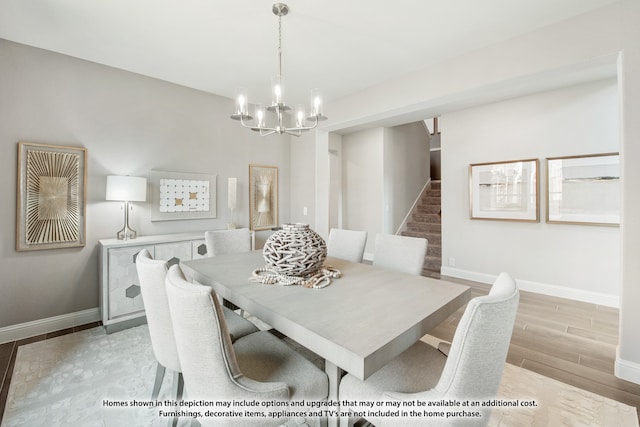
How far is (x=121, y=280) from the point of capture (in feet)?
8.76

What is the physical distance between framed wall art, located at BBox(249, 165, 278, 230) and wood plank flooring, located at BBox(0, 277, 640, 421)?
7.12 ft

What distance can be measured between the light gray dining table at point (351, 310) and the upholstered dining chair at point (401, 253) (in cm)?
32

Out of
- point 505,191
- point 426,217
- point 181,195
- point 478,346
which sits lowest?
point 478,346

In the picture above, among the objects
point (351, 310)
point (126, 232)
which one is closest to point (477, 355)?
point (351, 310)

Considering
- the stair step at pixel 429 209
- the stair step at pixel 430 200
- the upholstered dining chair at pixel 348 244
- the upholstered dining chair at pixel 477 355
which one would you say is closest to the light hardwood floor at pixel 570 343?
the upholstered dining chair at pixel 348 244

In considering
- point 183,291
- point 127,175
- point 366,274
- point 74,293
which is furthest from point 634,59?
point 74,293

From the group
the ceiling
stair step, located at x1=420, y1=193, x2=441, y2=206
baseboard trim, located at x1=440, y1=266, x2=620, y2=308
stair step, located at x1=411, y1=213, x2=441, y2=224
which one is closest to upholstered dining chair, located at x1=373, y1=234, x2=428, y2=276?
the ceiling

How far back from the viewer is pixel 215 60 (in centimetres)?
284

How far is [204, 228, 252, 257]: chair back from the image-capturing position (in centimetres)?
255

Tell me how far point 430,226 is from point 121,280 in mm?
5008

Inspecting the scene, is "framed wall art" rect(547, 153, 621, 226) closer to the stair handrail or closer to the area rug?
the area rug

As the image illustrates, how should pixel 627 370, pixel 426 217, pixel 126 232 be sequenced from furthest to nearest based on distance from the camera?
pixel 426 217, pixel 126 232, pixel 627 370

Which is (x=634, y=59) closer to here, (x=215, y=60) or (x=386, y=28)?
(x=386, y=28)

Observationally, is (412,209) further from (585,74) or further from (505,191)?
(585,74)
